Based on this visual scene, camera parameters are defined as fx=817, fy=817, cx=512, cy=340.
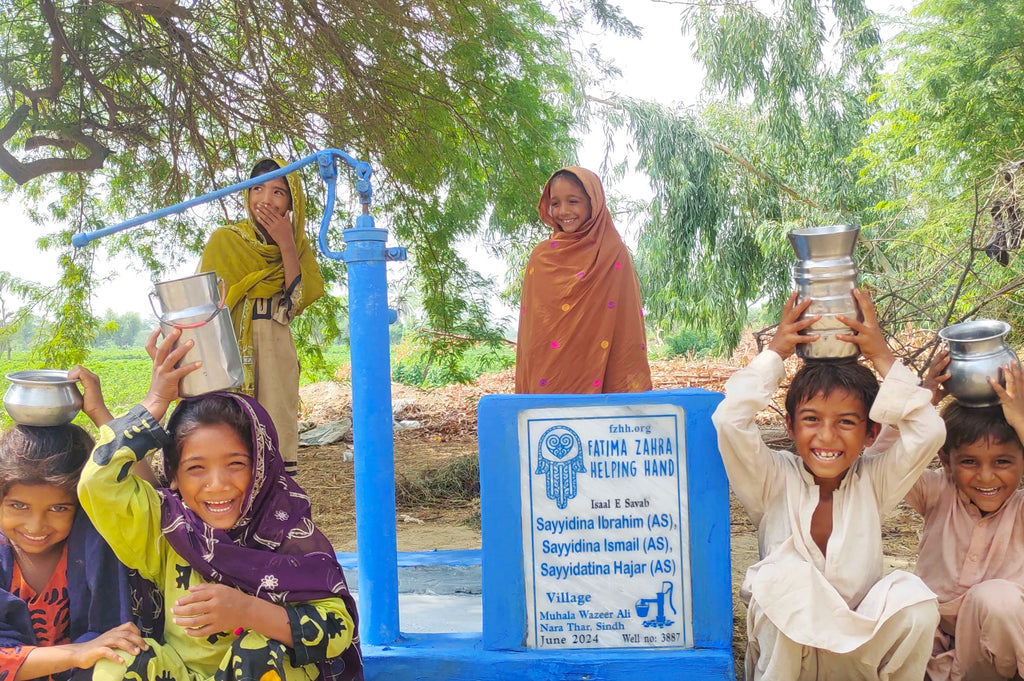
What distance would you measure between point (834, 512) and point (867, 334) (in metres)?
0.53

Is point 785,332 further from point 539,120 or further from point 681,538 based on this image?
point 539,120

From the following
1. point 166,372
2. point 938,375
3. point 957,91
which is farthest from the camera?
point 957,91

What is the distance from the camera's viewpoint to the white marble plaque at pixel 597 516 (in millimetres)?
2445

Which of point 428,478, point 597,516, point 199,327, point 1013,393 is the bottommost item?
point 428,478

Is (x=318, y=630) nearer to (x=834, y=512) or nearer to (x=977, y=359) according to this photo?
(x=834, y=512)

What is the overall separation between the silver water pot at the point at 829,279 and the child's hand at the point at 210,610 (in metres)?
1.71

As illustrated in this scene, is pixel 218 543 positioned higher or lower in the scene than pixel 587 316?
lower

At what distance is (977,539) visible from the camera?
251 cm

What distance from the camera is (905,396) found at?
7.41 feet

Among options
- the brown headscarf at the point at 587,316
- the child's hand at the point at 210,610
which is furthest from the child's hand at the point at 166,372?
the brown headscarf at the point at 587,316

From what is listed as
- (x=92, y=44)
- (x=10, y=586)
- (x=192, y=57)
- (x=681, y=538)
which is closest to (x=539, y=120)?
(x=192, y=57)

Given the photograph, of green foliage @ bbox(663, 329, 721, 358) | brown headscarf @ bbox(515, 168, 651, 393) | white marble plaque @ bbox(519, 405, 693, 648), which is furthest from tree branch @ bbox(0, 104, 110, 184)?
green foliage @ bbox(663, 329, 721, 358)

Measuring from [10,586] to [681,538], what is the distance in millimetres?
1848

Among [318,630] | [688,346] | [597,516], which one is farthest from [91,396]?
[688,346]
